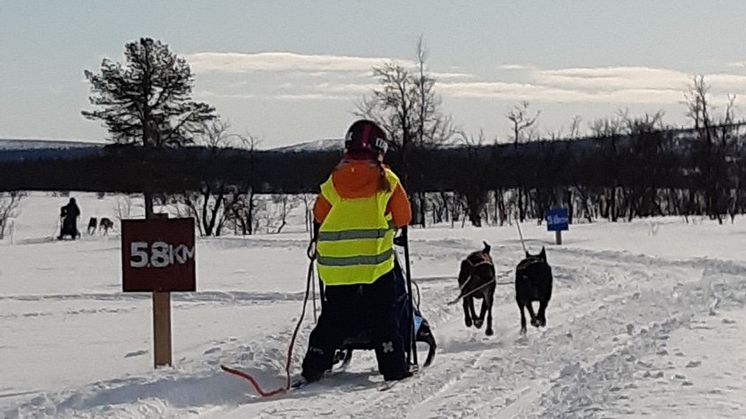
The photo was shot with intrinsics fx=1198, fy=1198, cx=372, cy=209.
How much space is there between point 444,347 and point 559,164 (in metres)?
65.0

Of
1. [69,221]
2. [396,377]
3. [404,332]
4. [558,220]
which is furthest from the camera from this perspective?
[69,221]

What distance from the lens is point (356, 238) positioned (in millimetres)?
9367

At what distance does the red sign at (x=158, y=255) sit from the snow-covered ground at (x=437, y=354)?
70 cm

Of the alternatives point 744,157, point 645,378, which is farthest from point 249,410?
point 744,157

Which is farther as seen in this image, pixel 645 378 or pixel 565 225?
pixel 565 225

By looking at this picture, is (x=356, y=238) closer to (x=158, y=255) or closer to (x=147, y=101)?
(x=158, y=255)

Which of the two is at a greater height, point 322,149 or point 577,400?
point 322,149

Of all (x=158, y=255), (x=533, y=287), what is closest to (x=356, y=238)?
(x=158, y=255)

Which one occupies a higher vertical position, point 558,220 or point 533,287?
point 558,220

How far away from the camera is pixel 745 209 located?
228 feet

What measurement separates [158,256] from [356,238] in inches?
62.1

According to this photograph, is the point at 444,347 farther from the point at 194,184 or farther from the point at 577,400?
the point at 194,184

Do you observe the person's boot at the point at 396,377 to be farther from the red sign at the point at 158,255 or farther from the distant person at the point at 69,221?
the distant person at the point at 69,221

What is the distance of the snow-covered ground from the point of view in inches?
316
